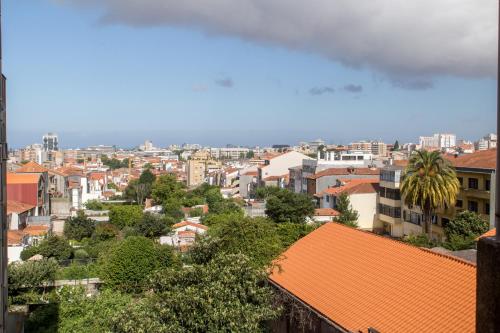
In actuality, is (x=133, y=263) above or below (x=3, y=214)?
below

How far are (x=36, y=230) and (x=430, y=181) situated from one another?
35633 millimetres

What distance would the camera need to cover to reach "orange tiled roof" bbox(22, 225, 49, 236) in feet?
163

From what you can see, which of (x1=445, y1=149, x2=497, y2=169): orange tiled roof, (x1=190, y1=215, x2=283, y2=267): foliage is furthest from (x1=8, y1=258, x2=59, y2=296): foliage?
(x1=445, y1=149, x2=497, y2=169): orange tiled roof

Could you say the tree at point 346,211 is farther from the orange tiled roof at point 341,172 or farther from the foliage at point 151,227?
the foliage at point 151,227

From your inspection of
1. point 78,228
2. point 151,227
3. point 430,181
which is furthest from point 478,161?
point 78,228

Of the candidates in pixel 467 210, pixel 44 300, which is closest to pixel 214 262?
pixel 44 300

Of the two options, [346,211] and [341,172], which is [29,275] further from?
[341,172]

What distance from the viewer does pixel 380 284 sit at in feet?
53.1

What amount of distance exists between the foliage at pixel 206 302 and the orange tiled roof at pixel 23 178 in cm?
5149

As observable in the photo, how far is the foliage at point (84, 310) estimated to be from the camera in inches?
822

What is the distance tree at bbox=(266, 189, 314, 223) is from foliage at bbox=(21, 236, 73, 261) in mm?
19404

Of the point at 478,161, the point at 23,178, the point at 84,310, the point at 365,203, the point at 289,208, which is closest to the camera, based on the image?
the point at 84,310

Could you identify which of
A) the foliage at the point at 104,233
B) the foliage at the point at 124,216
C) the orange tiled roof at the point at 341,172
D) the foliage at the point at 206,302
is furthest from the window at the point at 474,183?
the foliage at the point at 124,216

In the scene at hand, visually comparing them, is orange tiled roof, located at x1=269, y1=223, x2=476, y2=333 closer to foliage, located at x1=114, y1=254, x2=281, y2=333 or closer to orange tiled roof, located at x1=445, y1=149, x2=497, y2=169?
foliage, located at x1=114, y1=254, x2=281, y2=333
